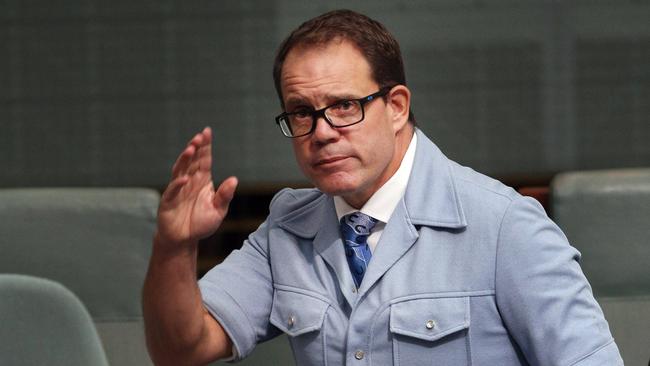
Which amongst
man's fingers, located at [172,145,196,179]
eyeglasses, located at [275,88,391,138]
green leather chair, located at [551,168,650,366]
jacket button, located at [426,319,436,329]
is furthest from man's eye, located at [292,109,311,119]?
green leather chair, located at [551,168,650,366]

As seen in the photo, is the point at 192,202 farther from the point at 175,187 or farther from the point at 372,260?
the point at 372,260

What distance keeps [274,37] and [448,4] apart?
22.2 inches

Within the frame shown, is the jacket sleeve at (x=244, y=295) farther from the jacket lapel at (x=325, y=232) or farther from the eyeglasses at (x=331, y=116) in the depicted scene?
the eyeglasses at (x=331, y=116)

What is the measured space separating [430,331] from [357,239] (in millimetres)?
221

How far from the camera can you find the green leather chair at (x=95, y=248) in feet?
8.68

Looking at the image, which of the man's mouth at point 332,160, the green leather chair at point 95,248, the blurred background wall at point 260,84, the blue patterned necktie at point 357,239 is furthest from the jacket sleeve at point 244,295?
the blurred background wall at point 260,84

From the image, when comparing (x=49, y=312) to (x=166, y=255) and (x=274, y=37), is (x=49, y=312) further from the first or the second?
(x=274, y=37)

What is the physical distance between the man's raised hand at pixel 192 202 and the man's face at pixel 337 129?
21 cm

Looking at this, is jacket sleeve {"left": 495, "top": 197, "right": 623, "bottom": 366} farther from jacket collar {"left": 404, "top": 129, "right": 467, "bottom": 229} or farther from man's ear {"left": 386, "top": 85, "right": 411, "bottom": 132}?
man's ear {"left": 386, "top": 85, "right": 411, "bottom": 132}

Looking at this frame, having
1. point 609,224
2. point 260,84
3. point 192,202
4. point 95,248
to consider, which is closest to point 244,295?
point 192,202

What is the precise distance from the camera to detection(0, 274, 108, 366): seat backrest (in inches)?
81.3

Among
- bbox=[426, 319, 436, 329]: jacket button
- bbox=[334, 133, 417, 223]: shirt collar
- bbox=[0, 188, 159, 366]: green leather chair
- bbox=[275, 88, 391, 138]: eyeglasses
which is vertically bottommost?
bbox=[0, 188, 159, 366]: green leather chair

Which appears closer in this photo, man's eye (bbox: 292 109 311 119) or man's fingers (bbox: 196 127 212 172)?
man's fingers (bbox: 196 127 212 172)

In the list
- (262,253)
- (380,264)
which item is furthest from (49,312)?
(380,264)
